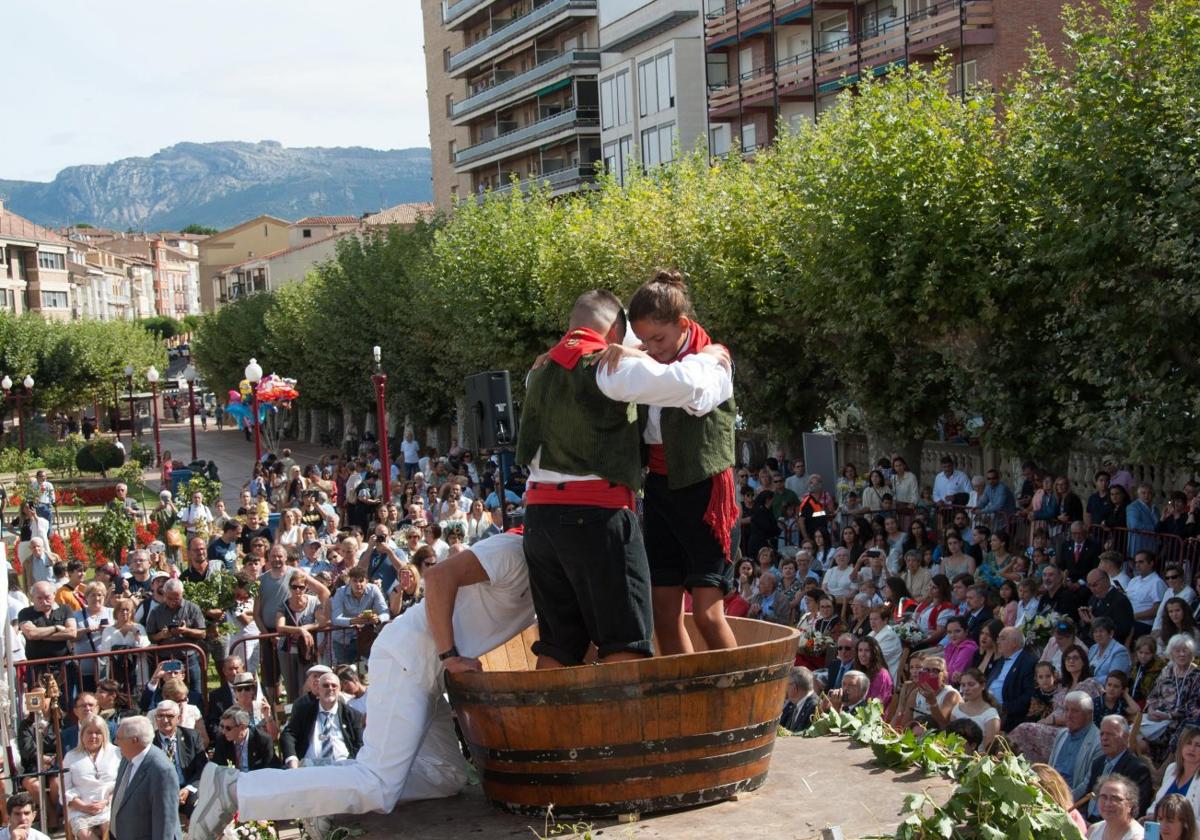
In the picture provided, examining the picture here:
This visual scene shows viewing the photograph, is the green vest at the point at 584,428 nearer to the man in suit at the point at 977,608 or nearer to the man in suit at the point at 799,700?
the man in suit at the point at 799,700

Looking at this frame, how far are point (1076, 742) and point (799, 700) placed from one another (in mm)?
1802

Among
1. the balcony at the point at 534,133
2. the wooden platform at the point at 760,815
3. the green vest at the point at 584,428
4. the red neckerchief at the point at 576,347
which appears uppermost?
the balcony at the point at 534,133

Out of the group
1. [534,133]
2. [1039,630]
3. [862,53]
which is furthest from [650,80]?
[1039,630]

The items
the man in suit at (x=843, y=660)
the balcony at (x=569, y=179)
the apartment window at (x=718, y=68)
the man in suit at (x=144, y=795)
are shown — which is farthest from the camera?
the balcony at (x=569, y=179)

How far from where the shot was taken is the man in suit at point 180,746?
955 centimetres

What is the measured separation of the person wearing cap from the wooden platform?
0.11 m

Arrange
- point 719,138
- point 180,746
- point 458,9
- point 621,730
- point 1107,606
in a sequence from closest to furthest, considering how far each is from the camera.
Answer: point 621,730, point 180,746, point 1107,606, point 719,138, point 458,9

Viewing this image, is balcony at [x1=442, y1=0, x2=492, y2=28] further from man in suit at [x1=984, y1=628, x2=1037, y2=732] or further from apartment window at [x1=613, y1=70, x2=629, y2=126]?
man in suit at [x1=984, y1=628, x2=1037, y2=732]

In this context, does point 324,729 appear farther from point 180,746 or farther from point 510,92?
point 510,92

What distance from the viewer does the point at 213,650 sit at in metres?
13.1

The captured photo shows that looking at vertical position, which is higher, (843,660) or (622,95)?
(622,95)

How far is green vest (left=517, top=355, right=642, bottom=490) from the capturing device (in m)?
4.73

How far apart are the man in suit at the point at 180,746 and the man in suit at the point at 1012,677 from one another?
5722 millimetres

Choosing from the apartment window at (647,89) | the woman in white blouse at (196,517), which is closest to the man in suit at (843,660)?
the woman in white blouse at (196,517)
